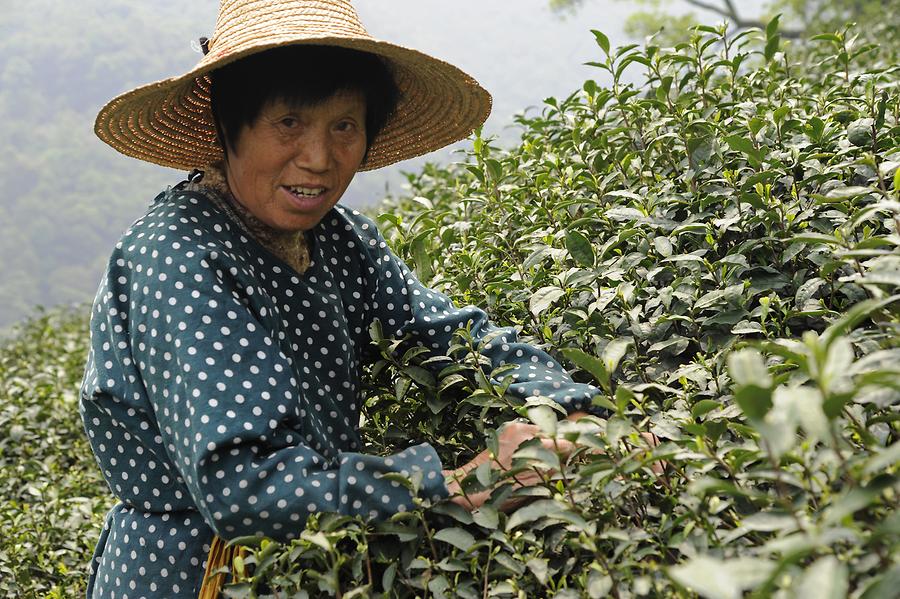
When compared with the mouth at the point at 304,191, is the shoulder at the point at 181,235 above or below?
below

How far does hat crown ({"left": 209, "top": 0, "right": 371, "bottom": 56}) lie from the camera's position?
63.5 inches

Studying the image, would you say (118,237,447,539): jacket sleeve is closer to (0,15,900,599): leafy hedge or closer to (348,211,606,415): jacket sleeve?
(0,15,900,599): leafy hedge

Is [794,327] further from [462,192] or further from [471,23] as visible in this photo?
[471,23]

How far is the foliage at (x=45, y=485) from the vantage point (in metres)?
2.51

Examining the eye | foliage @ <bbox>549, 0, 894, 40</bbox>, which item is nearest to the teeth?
the eye

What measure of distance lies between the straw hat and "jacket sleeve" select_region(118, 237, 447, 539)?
1.26 ft

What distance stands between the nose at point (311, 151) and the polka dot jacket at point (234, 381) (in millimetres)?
190

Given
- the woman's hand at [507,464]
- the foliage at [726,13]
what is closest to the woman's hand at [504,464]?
the woman's hand at [507,464]

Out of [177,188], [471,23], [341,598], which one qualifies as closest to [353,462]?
[341,598]

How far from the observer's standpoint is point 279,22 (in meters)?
1.66

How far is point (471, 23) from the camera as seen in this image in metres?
31.7

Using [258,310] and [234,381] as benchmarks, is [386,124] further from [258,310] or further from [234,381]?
[234,381]

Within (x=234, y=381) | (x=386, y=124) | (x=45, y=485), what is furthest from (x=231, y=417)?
(x=45, y=485)

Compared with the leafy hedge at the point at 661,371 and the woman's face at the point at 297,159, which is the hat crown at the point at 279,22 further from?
the leafy hedge at the point at 661,371
